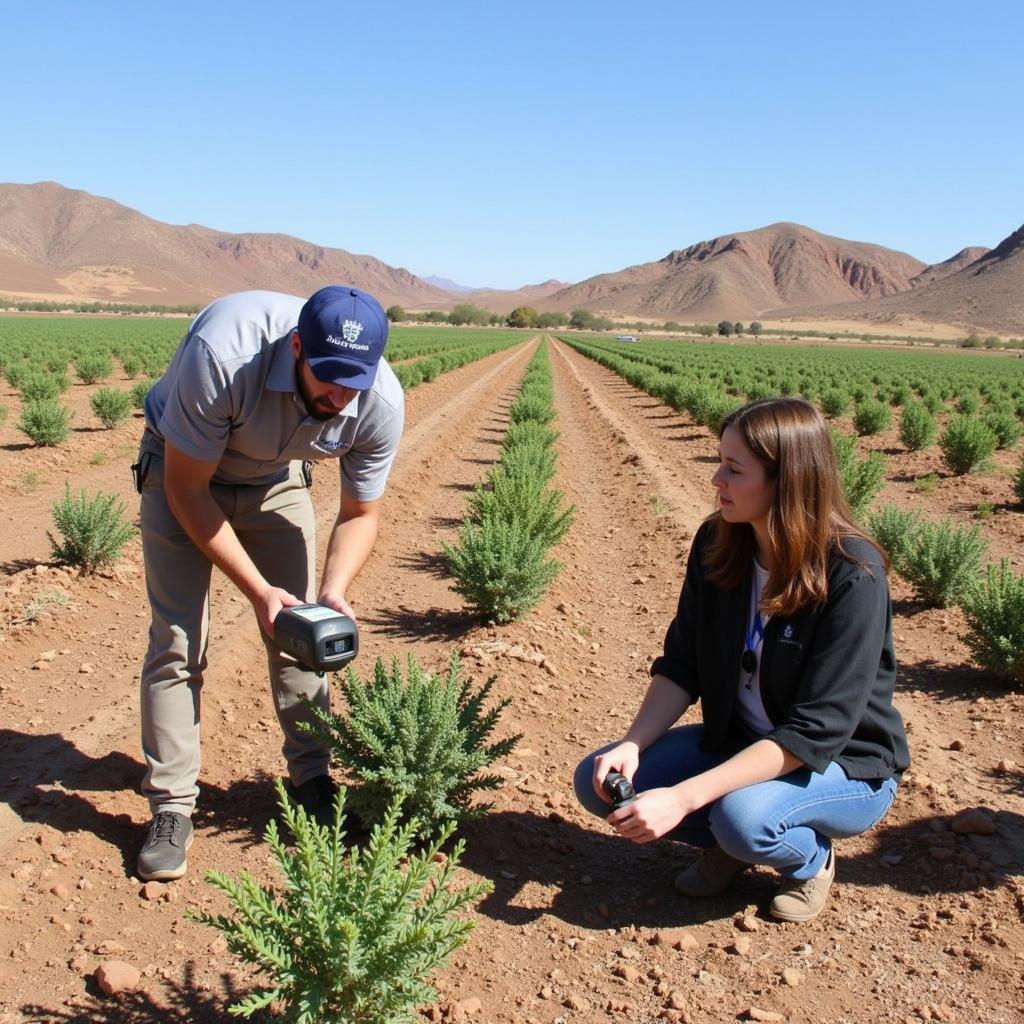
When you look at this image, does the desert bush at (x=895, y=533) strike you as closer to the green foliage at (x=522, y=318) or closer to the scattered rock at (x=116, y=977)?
the scattered rock at (x=116, y=977)

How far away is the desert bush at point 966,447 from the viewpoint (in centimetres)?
1218

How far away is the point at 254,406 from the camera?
111 inches

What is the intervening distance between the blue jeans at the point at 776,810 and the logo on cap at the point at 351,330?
4.68 ft

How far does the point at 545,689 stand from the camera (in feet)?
15.9

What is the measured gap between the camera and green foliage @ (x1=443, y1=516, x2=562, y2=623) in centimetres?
562

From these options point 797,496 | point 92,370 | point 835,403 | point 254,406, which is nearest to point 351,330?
point 254,406

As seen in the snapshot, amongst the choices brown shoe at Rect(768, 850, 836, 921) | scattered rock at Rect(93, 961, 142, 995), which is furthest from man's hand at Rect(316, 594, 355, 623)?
brown shoe at Rect(768, 850, 836, 921)

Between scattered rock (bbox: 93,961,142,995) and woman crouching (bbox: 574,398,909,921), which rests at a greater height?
woman crouching (bbox: 574,398,909,921)

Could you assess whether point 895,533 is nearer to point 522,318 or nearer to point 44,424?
point 44,424

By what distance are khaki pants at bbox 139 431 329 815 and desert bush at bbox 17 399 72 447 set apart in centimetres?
951

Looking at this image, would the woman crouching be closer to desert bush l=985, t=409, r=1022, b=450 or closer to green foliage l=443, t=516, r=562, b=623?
green foliage l=443, t=516, r=562, b=623

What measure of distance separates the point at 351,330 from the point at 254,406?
1.48 feet

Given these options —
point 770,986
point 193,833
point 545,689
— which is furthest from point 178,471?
point 545,689

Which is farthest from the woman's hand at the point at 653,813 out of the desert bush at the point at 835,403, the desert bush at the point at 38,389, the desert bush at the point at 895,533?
the desert bush at the point at 835,403
